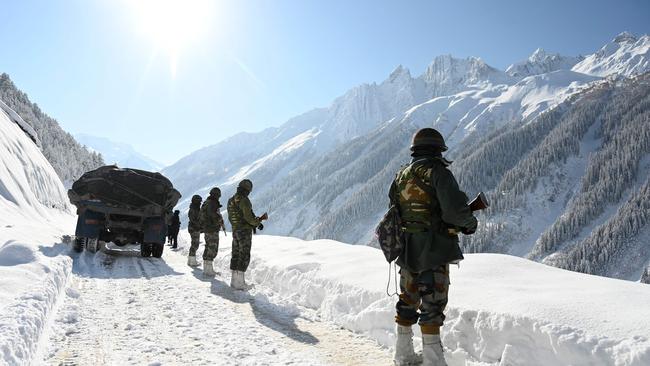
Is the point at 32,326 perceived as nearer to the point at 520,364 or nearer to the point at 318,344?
the point at 318,344

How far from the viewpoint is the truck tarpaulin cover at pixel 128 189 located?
1245 cm

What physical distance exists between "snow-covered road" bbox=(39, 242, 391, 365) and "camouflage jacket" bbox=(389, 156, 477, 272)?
128 centimetres

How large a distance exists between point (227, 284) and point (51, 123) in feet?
→ 272

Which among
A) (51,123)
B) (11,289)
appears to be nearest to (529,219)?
(51,123)

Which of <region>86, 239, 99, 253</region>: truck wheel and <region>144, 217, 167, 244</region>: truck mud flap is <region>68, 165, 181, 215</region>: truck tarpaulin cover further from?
<region>86, 239, 99, 253</region>: truck wheel

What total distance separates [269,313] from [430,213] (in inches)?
134

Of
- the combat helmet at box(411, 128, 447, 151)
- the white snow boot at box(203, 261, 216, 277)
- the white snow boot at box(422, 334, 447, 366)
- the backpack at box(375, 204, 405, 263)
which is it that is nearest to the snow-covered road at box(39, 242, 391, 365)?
the white snow boot at box(422, 334, 447, 366)

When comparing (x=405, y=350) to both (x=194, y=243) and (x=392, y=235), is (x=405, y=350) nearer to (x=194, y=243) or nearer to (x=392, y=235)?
(x=392, y=235)

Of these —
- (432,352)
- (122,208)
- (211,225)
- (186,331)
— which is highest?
(122,208)

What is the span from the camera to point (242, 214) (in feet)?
28.1

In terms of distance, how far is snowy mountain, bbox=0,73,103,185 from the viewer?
60494mm

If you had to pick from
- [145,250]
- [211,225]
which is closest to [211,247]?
[211,225]

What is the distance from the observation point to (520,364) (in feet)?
11.8

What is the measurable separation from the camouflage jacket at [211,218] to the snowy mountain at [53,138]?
55.5 meters
